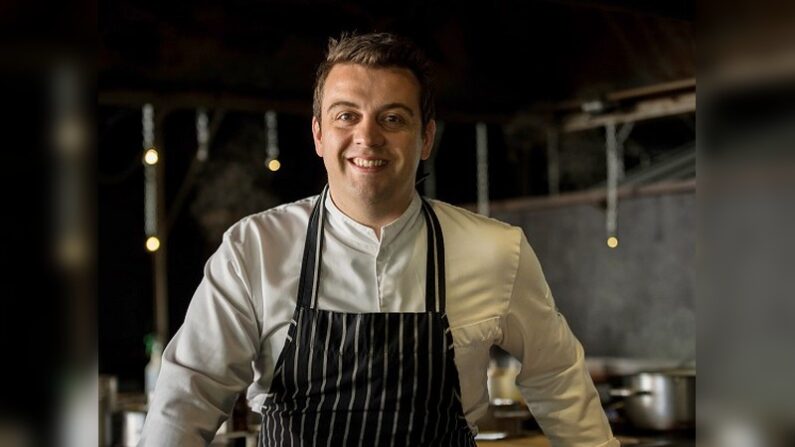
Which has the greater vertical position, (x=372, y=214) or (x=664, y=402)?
(x=372, y=214)

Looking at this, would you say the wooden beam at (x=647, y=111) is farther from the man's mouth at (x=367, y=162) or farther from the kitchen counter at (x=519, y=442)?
the man's mouth at (x=367, y=162)

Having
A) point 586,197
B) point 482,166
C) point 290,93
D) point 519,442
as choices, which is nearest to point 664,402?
point 519,442

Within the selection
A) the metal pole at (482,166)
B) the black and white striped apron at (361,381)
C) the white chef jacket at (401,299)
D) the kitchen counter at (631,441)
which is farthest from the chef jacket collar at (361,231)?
the metal pole at (482,166)

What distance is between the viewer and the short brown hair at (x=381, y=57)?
202 cm

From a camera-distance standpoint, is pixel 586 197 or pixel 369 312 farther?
pixel 586 197

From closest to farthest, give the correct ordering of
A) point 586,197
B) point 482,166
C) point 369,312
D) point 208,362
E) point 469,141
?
1. point 208,362
2. point 369,312
3. point 586,197
4. point 482,166
5. point 469,141

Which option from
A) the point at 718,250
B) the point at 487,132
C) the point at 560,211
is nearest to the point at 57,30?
the point at 718,250

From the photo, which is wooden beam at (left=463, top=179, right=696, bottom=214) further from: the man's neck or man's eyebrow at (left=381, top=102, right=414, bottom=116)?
man's eyebrow at (left=381, top=102, right=414, bottom=116)

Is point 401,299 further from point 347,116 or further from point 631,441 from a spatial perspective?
point 631,441

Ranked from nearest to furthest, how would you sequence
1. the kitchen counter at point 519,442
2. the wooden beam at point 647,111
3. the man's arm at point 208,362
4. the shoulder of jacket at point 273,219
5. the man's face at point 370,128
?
the man's arm at point 208,362 < the man's face at point 370,128 < the shoulder of jacket at point 273,219 < the kitchen counter at point 519,442 < the wooden beam at point 647,111

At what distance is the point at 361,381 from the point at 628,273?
4287 mm

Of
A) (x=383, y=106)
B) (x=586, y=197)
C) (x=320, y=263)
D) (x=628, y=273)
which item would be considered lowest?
(x=628, y=273)

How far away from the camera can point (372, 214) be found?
2.14 meters

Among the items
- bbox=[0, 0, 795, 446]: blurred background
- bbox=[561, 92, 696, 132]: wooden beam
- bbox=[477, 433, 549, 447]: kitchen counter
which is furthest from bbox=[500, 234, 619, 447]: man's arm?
bbox=[561, 92, 696, 132]: wooden beam
